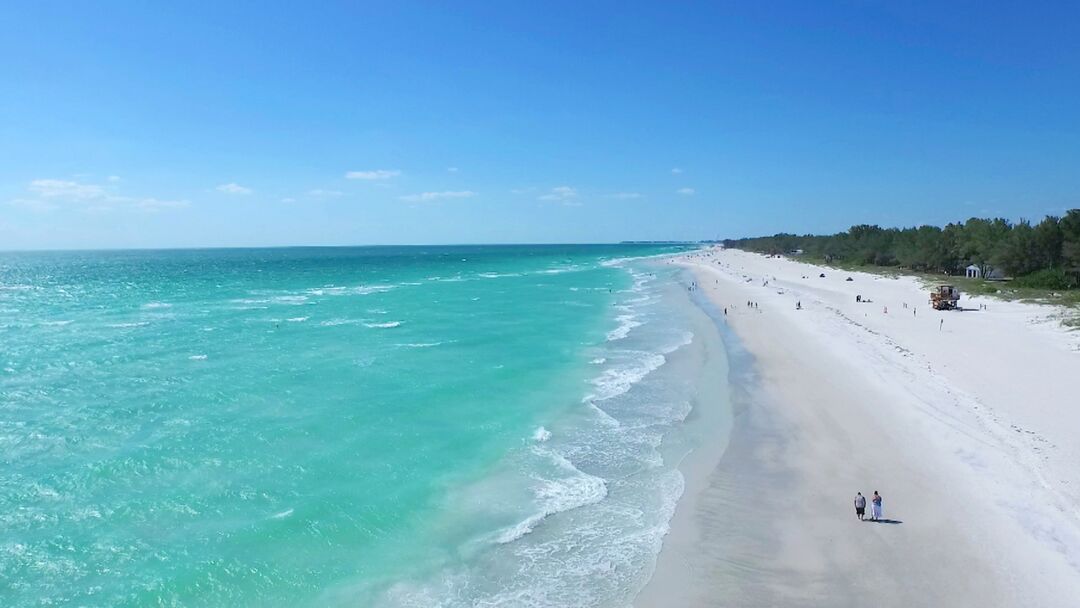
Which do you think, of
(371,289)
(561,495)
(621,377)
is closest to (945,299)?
(621,377)

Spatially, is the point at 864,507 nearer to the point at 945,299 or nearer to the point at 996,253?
the point at 945,299

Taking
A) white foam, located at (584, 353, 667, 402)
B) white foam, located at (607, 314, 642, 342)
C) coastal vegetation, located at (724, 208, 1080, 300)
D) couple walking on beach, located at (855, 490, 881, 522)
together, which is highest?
coastal vegetation, located at (724, 208, 1080, 300)

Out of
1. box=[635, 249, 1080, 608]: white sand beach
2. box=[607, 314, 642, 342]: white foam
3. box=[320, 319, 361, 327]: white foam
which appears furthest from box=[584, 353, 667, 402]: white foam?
box=[320, 319, 361, 327]: white foam

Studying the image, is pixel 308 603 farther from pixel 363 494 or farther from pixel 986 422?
pixel 986 422

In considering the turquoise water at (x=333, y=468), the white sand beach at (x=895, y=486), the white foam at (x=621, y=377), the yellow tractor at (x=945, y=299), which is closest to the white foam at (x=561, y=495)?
the turquoise water at (x=333, y=468)

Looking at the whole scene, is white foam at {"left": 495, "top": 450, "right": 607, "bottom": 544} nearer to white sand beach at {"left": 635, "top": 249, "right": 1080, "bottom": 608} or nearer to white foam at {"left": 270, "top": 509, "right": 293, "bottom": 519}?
white sand beach at {"left": 635, "top": 249, "right": 1080, "bottom": 608}
